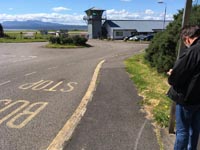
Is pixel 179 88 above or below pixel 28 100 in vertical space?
above

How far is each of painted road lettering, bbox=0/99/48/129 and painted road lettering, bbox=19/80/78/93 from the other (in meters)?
1.90

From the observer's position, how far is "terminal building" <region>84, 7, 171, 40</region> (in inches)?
2891

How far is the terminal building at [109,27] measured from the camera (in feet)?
241

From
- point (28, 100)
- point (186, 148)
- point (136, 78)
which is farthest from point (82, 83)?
point (186, 148)

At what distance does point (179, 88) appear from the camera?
3912 millimetres

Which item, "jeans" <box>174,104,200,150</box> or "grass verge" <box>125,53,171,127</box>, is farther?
"grass verge" <box>125,53,171,127</box>

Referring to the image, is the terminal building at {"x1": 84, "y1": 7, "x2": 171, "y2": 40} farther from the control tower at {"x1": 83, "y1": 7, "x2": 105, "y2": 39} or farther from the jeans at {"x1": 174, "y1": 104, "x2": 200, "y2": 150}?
the jeans at {"x1": 174, "y1": 104, "x2": 200, "y2": 150}

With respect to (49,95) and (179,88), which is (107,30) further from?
(179,88)

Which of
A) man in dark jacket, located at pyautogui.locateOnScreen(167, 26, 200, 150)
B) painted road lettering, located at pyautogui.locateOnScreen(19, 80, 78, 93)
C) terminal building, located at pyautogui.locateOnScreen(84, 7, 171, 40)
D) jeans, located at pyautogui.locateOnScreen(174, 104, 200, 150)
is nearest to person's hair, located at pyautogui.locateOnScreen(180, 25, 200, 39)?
man in dark jacket, located at pyautogui.locateOnScreen(167, 26, 200, 150)

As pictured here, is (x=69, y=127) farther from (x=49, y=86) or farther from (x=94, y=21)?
(x=94, y=21)

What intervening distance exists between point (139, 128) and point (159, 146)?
925 millimetres

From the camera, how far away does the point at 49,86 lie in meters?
10.6

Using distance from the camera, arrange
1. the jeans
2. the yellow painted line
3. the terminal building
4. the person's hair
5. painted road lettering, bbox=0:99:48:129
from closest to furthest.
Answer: the person's hair → the jeans → the yellow painted line → painted road lettering, bbox=0:99:48:129 → the terminal building

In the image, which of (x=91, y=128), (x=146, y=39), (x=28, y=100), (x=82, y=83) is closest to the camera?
(x=91, y=128)
